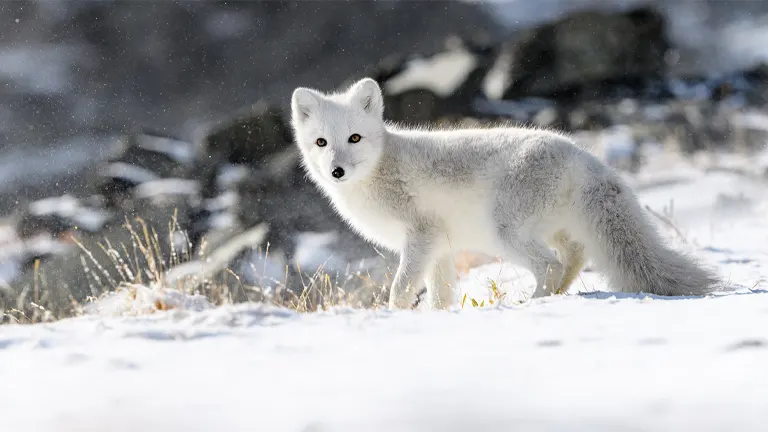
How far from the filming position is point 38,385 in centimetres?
179

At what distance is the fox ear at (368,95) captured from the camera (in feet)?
13.5

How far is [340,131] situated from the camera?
3.93m

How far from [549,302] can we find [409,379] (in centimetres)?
124

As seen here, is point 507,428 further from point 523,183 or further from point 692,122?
point 692,122

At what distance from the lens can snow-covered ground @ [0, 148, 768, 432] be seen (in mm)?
1540

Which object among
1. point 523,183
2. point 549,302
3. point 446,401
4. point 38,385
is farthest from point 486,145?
point 38,385

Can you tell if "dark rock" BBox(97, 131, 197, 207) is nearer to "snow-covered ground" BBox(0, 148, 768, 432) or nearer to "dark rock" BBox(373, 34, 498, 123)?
"dark rock" BBox(373, 34, 498, 123)

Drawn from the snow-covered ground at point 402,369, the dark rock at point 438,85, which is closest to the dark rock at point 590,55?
the dark rock at point 438,85

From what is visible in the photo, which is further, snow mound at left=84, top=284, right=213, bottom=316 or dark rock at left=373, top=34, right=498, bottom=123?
dark rock at left=373, top=34, right=498, bottom=123

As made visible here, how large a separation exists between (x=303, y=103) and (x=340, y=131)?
39cm

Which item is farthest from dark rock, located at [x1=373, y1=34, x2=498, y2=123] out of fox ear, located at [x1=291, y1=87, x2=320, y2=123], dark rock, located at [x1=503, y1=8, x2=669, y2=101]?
fox ear, located at [x1=291, y1=87, x2=320, y2=123]

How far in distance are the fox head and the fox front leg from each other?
0.50 metres

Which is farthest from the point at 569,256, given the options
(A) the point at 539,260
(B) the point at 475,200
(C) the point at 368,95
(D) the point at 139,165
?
(D) the point at 139,165

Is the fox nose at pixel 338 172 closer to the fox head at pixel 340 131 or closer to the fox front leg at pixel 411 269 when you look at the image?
the fox head at pixel 340 131
